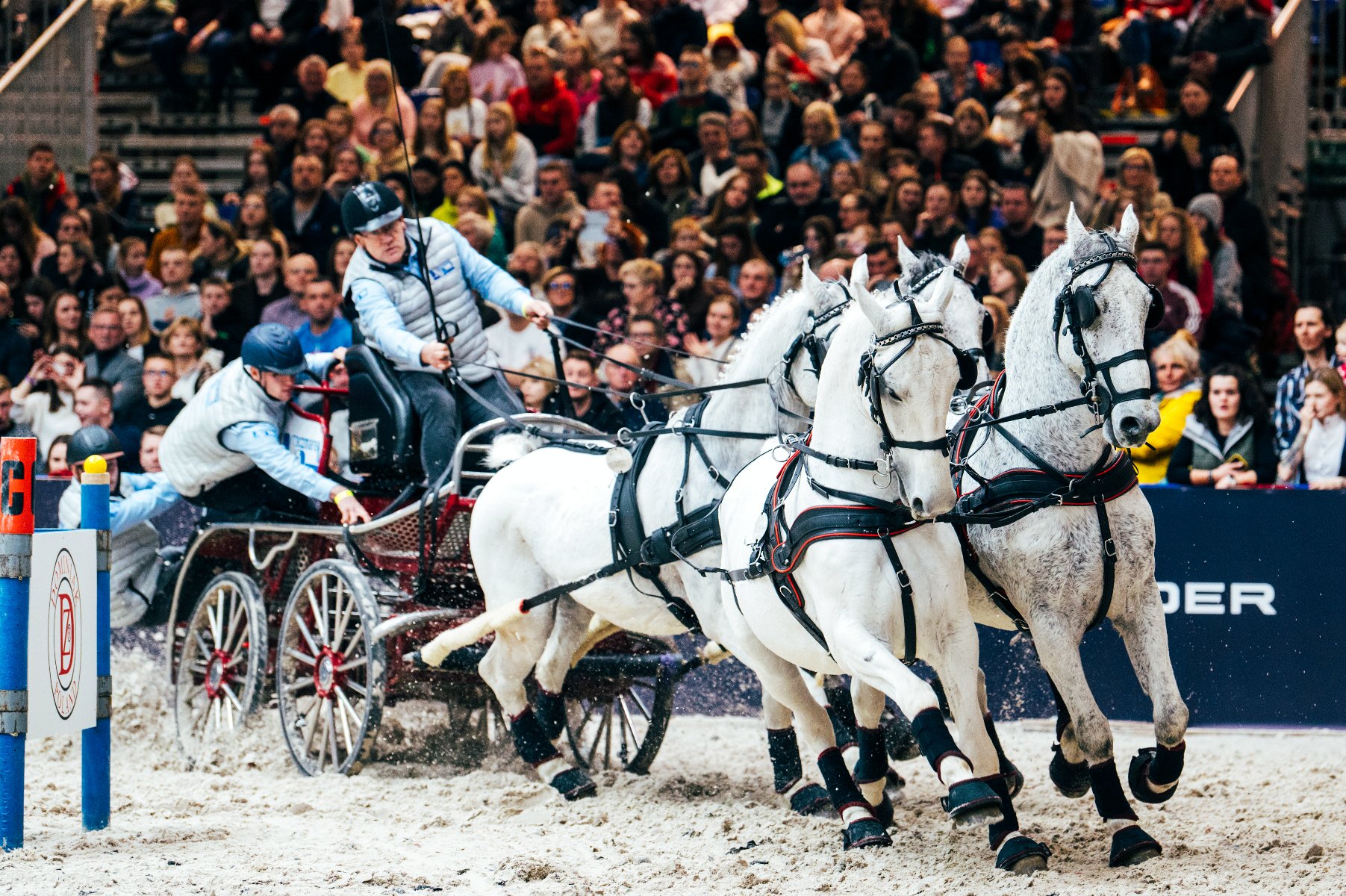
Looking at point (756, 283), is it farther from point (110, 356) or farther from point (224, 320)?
point (110, 356)

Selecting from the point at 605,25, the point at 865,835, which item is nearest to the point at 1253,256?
the point at 605,25

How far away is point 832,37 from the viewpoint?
45.2 ft

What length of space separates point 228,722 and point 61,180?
303 inches

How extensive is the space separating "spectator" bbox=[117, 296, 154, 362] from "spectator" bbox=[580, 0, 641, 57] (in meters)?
4.36

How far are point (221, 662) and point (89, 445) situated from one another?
4.05 ft

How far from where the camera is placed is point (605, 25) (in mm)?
14578

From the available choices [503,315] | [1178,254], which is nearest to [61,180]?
[503,315]

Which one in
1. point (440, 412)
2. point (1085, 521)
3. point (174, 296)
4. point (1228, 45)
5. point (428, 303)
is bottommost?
point (1085, 521)

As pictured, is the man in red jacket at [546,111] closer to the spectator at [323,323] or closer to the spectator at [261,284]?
the spectator at [261,284]

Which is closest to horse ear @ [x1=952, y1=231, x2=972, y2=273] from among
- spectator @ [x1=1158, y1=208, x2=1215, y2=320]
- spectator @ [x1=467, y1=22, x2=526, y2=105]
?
spectator @ [x1=1158, y1=208, x2=1215, y2=320]

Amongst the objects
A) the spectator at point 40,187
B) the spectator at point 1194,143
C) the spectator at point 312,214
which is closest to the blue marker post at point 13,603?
the spectator at point 312,214

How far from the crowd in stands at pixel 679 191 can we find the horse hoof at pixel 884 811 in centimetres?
289

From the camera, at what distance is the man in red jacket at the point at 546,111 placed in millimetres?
13508

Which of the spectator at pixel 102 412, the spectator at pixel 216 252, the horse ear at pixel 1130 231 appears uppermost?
the spectator at pixel 216 252
